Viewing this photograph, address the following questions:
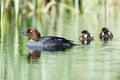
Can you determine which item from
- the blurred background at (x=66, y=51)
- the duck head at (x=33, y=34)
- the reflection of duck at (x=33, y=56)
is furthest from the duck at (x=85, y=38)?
the reflection of duck at (x=33, y=56)

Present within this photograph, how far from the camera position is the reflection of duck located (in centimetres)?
849

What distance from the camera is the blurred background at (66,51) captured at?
7406mm

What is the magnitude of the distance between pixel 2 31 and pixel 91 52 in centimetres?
282

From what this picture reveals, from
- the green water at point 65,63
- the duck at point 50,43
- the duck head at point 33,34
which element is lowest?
the green water at point 65,63

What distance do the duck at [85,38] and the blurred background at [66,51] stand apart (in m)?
0.10

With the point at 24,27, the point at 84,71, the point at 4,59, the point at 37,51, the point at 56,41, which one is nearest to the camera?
the point at 84,71

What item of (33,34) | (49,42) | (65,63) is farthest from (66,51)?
(33,34)

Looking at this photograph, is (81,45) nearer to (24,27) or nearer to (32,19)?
(24,27)

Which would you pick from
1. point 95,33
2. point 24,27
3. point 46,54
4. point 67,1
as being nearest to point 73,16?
point 67,1

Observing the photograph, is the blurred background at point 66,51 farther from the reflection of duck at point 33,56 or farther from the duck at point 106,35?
the duck at point 106,35

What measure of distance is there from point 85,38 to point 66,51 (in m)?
1.30

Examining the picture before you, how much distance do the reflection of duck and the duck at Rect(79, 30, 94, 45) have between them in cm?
112

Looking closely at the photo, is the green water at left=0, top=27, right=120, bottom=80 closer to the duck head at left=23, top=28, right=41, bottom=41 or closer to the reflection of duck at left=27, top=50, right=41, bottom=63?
the reflection of duck at left=27, top=50, right=41, bottom=63

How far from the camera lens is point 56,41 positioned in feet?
33.3
